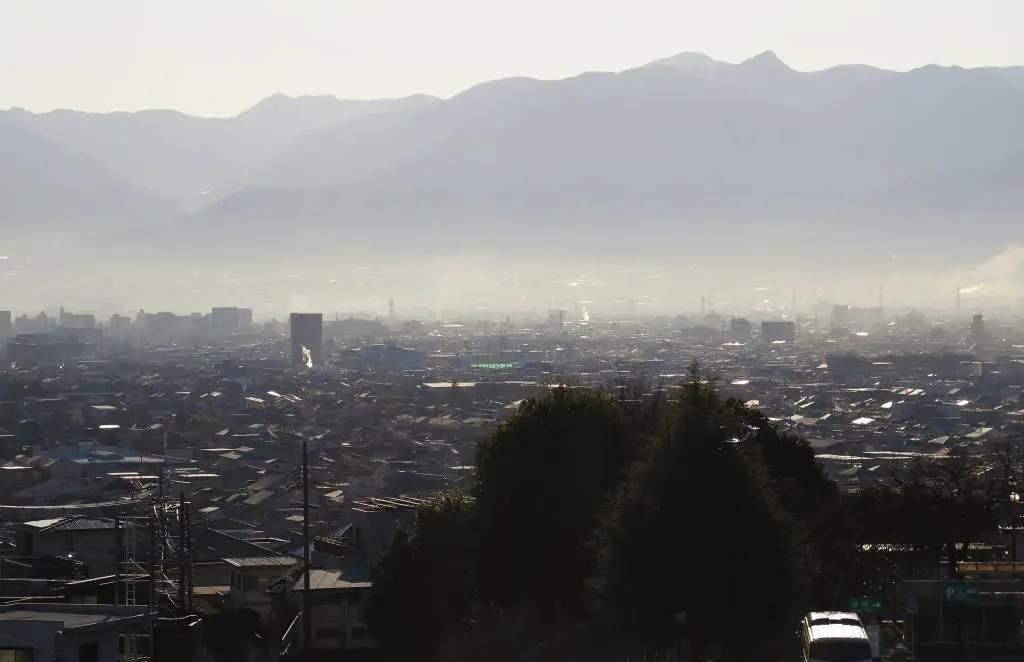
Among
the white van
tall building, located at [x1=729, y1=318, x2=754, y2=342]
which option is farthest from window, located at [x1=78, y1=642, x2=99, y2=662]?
tall building, located at [x1=729, y1=318, x2=754, y2=342]

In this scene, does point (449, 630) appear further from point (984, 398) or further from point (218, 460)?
point (984, 398)

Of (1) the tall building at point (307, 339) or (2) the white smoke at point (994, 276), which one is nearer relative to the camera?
(1) the tall building at point (307, 339)

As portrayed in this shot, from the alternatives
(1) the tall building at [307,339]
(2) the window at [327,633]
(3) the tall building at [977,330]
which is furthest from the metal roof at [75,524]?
(3) the tall building at [977,330]

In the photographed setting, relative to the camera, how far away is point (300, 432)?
47.3 m

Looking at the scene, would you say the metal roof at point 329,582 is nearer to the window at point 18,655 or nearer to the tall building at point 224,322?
the window at point 18,655

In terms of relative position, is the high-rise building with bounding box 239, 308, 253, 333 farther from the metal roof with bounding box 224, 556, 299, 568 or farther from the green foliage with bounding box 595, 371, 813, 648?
the green foliage with bounding box 595, 371, 813, 648

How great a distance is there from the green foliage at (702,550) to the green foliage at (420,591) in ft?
10.9

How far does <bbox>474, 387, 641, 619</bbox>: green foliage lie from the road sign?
117 inches

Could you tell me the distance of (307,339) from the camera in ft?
307

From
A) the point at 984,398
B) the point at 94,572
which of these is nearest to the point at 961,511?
the point at 94,572

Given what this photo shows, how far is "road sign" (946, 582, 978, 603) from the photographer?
11.1 meters

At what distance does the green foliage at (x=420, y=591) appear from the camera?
14094mm

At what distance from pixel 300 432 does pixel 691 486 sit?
37.2 metres

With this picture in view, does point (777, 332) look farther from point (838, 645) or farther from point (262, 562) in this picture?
point (838, 645)
